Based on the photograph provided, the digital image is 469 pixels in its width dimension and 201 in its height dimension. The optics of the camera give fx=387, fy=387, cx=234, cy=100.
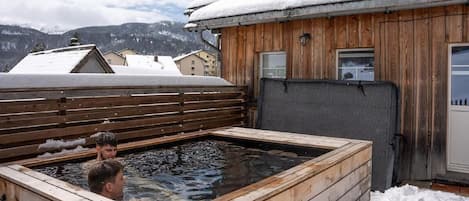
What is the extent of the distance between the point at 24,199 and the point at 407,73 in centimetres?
510

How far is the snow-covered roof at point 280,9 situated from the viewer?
212 inches

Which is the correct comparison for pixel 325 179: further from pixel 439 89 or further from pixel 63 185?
pixel 439 89

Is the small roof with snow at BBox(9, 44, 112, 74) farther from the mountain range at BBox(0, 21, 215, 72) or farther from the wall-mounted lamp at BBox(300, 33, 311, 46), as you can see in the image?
the mountain range at BBox(0, 21, 215, 72)

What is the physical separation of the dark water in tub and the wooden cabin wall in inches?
79.2

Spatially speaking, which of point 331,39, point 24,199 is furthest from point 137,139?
point 331,39

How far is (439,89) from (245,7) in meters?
3.40

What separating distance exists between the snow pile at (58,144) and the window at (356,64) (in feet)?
13.8

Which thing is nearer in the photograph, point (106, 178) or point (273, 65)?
point (106, 178)

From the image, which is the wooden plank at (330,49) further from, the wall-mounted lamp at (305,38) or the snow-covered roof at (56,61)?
the snow-covered roof at (56,61)

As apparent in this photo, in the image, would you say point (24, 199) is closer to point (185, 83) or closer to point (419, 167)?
point (185, 83)

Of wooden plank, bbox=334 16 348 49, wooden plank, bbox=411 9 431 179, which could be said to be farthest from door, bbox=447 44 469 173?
wooden plank, bbox=334 16 348 49

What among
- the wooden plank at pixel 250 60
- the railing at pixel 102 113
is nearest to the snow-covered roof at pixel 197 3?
the wooden plank at pixel 250 60

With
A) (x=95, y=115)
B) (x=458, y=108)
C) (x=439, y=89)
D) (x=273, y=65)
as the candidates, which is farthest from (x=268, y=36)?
(x=95, y=115)

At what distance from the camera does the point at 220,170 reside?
13.5 ft
